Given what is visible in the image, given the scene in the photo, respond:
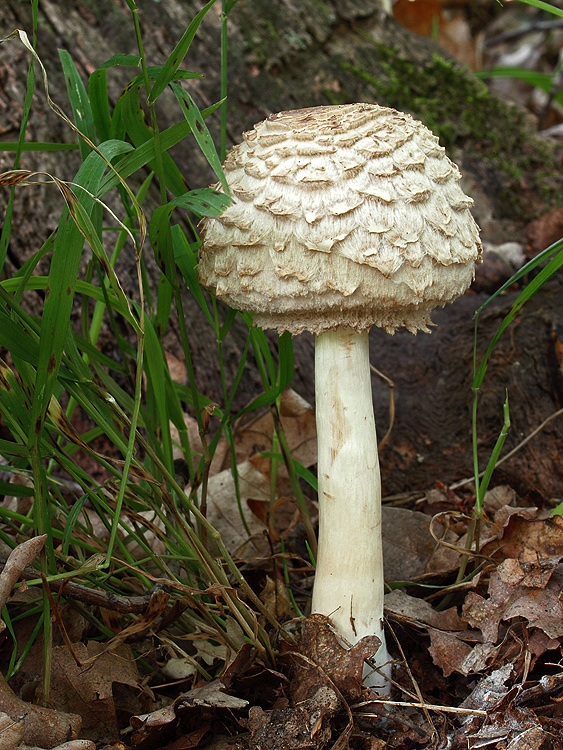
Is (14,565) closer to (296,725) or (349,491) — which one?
(296,725)

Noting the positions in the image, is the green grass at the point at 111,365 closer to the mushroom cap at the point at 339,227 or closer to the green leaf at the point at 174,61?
the green leaf at the point at 174,61

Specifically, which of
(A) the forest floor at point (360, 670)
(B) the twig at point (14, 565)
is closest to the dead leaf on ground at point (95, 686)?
(A) the forest floor at point (360, 670)

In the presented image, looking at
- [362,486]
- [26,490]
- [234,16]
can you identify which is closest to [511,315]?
[362,486]

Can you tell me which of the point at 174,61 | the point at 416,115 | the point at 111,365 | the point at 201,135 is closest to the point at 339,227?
the point at 201,135

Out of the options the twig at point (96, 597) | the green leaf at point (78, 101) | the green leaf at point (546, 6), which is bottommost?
the twig at point (96, 597)

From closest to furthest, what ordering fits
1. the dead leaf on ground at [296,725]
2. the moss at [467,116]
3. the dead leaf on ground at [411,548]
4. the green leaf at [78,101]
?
the dead leaf on ground at [296,725]
the green leaf at [78,101]
the dead leaf on ground at [411,548]
the moss at [467,116]

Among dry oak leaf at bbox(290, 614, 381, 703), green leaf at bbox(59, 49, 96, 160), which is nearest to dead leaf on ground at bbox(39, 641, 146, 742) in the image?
dry oak leaf at bbox(290, 614, 381, 703)

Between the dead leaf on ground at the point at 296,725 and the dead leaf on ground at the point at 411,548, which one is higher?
the dead leaf on ground at the point at 411,548
